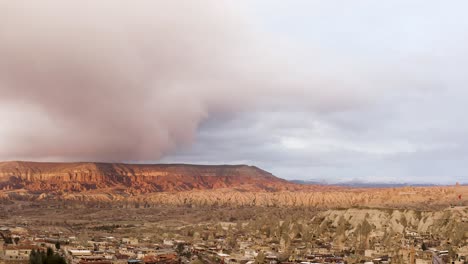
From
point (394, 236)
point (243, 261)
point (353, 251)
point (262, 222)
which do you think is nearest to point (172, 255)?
point (243, 261)

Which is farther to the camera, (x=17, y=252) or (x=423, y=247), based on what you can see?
(x=423, y=247)

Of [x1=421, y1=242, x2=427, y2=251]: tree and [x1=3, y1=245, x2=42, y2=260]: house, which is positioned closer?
[x1=3, y1=245, x2=42, y2=260]: house

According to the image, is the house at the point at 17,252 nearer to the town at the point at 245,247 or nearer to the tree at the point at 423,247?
the town at the point at 245,247

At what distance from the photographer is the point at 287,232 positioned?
13488 cm

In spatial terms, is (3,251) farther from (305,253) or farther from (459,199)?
(459,199)

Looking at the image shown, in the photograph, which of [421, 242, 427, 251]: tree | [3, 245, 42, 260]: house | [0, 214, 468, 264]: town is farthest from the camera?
[421, 242, 427, 251]: tree

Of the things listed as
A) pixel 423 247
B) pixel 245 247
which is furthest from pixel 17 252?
pixel 423 247

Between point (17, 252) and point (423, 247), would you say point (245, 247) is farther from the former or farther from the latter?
point (17, 252)

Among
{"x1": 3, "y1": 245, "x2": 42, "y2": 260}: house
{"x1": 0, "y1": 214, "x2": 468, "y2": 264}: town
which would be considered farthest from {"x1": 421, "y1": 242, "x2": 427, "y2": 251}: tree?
{"x1": 3, "y1": 245, "x2": 42, "y2": 260}: house

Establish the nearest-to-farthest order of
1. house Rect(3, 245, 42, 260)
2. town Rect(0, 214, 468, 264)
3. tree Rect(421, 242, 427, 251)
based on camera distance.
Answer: house Rect(3, 245, 42, 260) → town Rect(0, 214, 468, 264) → tree Rect(421, 242, 427, 251)

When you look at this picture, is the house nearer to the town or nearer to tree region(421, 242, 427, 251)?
the town

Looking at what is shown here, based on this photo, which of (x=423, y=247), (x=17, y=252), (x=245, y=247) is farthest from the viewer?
(x=245, y=247)

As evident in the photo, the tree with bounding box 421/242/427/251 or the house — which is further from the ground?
the tree with bounding box 421/242/427/251

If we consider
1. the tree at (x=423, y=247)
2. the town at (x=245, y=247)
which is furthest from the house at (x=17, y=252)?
the tree at (x=423, y=247)
